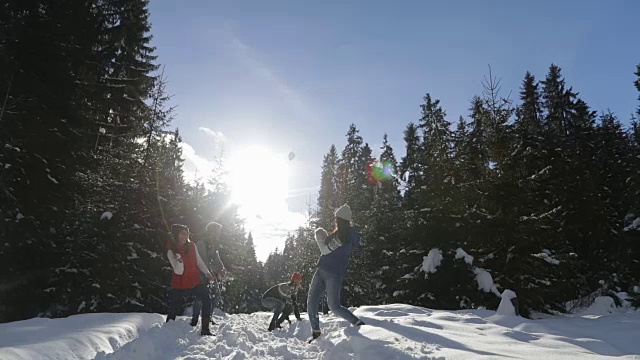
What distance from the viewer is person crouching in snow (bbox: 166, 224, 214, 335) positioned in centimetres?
763

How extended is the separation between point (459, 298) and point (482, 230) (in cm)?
300

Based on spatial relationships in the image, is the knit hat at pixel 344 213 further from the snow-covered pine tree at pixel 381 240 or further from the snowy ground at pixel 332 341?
the snow-covered pine tree at pixel 381 240

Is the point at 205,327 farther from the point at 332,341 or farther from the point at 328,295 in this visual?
the point at 332,341

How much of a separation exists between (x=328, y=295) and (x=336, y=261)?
58 cm

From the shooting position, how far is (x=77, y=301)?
1594cm

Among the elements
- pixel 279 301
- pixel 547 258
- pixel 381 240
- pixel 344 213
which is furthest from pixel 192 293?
pixel 381 240

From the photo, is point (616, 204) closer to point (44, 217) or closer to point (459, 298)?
point (459, 298)

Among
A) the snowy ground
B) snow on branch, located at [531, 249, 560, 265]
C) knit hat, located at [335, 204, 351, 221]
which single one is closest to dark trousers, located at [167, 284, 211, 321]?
the snowy ground

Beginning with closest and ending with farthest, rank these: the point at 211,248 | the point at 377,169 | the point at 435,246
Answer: the point at 211,248, the point at 435,246, the point at 377,169

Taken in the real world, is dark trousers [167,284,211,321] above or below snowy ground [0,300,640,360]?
above

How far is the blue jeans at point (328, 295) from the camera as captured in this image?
22.1 feet

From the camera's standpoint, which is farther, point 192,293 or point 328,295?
point 192,293

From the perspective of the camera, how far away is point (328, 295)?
6.81 metres

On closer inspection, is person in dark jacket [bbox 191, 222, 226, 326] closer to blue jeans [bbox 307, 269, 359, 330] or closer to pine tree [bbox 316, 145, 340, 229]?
blue jeans [bbox 307, 269, 359, 330]
